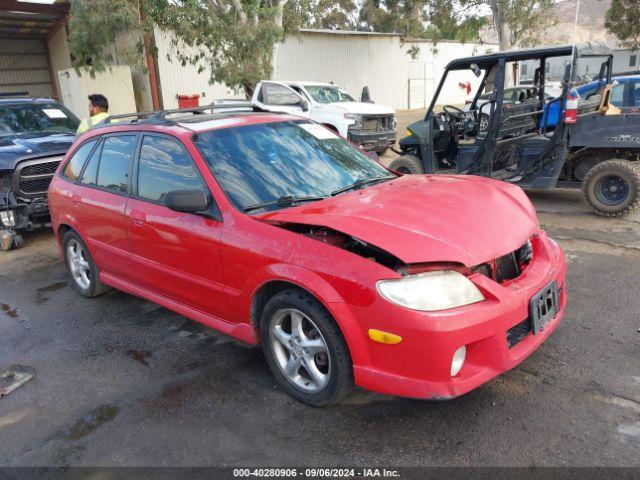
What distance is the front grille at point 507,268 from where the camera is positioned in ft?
9.78

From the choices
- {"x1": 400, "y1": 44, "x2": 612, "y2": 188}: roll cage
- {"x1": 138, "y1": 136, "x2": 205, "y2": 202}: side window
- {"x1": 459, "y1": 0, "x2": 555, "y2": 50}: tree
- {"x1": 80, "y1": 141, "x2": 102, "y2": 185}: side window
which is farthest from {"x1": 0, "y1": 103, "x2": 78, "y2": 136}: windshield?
{"x1": 459, "y1": 0, "x2": 555, "y2": 50}: tree

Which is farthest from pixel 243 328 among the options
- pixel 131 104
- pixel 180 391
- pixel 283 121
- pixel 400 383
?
pixel 131 104

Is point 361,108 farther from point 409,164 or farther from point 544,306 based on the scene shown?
point 544,306

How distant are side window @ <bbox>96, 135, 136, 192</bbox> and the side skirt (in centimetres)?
82

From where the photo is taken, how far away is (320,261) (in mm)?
2760

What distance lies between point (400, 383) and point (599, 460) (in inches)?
39.4

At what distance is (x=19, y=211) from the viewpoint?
22.9ft

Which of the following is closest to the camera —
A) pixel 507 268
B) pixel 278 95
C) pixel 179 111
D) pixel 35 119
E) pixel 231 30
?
pixel 507 268

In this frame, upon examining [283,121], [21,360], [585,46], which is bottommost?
[21,360]

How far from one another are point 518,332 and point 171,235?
2311 millimetres

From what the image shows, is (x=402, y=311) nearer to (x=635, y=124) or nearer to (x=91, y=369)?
(x=91, y=369)

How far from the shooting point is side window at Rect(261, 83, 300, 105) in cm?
1322

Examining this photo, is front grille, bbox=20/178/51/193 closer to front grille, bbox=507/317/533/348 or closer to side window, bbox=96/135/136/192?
side window, bbox=96/135/136/192

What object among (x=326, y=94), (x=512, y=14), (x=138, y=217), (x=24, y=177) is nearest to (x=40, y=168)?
(x=24, y=177)
